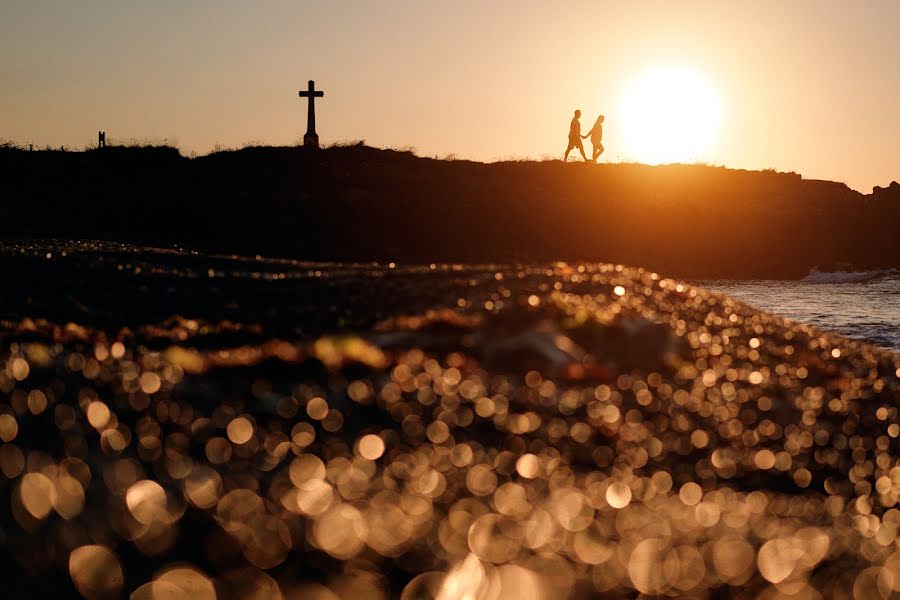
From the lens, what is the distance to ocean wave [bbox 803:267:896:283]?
1484 inches

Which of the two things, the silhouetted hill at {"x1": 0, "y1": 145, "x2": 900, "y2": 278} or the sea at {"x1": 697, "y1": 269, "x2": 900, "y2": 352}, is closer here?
the sea at {"x1": 697, "y1": 269, "x2": 900, "y2": 352}

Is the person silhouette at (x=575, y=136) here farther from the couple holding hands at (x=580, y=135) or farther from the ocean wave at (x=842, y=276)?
the ocean wave at (x=842, y=276)

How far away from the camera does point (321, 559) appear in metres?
4.52

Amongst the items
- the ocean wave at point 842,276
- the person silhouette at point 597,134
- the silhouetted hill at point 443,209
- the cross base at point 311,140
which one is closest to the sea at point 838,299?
the ocean wave at point 842,276

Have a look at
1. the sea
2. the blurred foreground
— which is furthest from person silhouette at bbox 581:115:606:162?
the blurred foreground

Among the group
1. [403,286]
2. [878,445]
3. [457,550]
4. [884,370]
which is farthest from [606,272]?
[457,550]

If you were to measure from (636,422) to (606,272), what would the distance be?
5302mm

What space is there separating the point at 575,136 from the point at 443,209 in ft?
24.6

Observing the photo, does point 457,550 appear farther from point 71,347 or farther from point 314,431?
point 71,347

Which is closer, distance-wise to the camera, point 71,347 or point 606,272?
point 71,347

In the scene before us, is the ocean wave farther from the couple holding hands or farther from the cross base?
the cross base

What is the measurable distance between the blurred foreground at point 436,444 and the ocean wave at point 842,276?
28.2 m

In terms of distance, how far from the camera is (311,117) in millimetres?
38625

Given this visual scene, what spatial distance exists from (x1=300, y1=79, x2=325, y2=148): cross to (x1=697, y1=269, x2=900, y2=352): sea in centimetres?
1526
